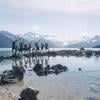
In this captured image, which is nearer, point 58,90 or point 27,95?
point 27,95

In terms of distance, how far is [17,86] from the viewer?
239ft

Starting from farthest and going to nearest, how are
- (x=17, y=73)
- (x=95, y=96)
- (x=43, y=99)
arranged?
(x=17, y=73), (x=95, y=96), (x=43, y=99)

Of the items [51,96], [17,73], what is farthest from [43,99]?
[17,73]

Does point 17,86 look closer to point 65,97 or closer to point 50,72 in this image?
point 65,97

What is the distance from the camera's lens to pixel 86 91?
67.3 metres

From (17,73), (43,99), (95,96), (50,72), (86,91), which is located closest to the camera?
(43,99)

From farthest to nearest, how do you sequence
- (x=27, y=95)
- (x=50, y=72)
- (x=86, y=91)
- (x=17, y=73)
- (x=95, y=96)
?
1. (x=50, y=72)
2. (x=17, y=73)
3. (x=86, y=91)
4. (x=95, y=96)
5. (x=27, y=95)

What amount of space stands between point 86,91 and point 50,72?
40569 millimetres

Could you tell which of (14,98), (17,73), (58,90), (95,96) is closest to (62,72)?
(17,73)

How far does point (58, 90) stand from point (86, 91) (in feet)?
22.2

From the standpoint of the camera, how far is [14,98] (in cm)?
5388

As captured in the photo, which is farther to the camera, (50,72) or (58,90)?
(50,72)

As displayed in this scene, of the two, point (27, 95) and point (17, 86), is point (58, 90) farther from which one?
point (27, 95)

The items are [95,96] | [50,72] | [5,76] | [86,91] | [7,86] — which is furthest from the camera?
[50,72]
